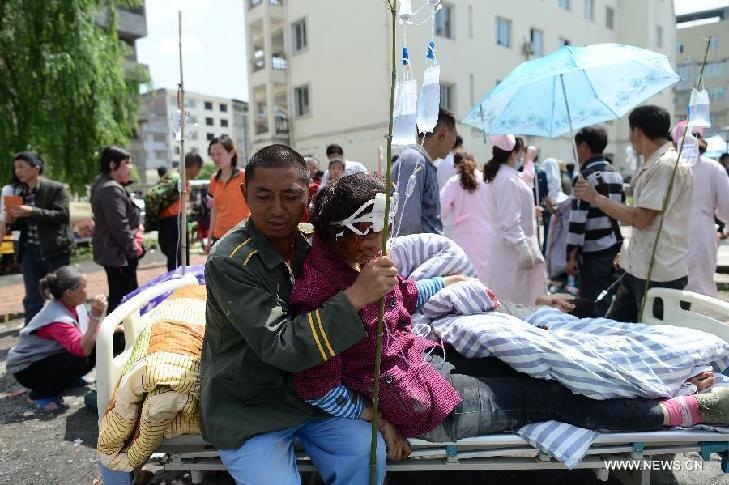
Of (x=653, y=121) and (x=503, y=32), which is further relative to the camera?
(x=503, y=32)

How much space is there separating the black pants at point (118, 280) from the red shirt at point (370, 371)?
3.68 meters

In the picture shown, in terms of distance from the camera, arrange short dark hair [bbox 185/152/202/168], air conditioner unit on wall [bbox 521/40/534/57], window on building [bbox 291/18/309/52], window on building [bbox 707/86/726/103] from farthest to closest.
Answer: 1. window on building [bbox 707/86/726/103]
2. air conditioner unit on wall [bbox 521/40/534/57]
3. window on building [bbox 291/18/309/52]
4. short dark hair [bbox 185/152/202/168]

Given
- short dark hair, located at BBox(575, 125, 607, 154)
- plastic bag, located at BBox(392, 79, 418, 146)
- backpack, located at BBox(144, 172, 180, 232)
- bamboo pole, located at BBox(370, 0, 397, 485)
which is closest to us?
bamboo pole, located at BBox(370, 0, 397, 485)

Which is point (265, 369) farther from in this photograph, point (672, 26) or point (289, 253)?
point (672, 26)

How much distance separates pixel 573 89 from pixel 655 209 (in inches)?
62.5

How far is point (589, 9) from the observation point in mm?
28062

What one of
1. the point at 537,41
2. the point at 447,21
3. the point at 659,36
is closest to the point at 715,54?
the point at 659,36

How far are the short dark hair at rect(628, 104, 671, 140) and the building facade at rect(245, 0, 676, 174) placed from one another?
14843 millimetres

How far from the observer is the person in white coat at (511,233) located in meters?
4.30

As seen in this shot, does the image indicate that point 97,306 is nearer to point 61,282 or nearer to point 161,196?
point 61,282

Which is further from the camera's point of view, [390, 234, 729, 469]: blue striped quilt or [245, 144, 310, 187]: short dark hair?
[390, 234, 729, 469]: blue striped quilt

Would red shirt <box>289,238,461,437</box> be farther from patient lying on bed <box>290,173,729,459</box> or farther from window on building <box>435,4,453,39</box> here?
window on building <box>435,4,453,39</box>

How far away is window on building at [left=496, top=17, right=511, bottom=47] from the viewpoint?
2302 centimetres
